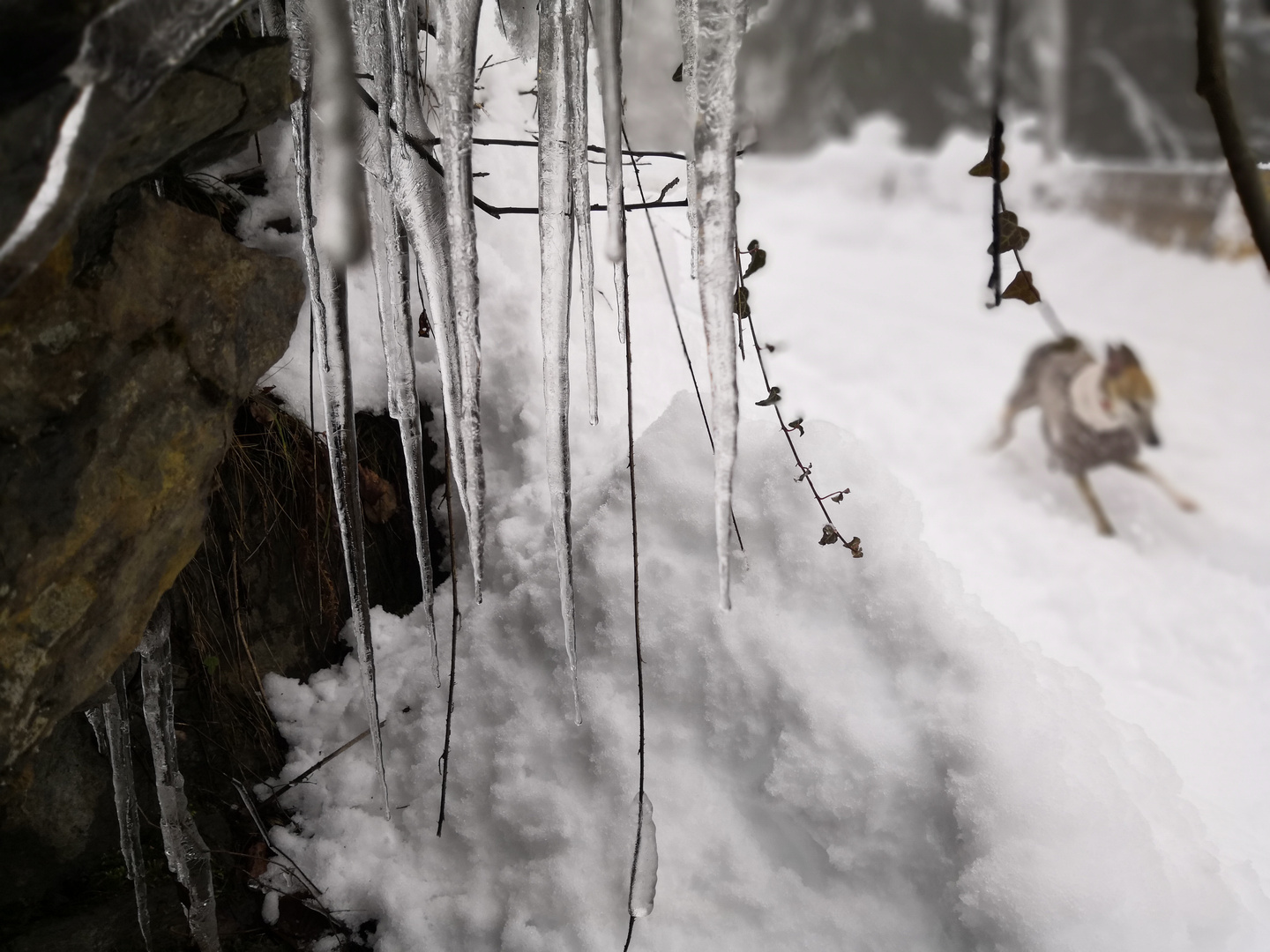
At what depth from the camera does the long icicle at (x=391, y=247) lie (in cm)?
103

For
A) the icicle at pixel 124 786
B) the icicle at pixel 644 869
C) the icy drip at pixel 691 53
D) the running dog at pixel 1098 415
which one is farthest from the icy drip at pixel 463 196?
the running dog at pixel 1098 415

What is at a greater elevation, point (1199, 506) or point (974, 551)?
point (974, 551)

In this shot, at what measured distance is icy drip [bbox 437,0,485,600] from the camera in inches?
35.8

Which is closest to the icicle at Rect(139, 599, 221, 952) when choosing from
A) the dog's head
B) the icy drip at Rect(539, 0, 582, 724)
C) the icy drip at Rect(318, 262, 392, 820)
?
the icy drip at Rect(318, 262, 392, 820)

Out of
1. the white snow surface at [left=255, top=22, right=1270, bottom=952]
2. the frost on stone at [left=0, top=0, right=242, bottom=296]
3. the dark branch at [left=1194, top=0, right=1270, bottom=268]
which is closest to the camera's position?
the dark branch at [left=1194, top=0, right=1270, bottom=268]

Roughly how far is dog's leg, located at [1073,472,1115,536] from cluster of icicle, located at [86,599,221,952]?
3367mm

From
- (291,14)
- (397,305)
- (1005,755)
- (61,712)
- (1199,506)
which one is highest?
(291,14)

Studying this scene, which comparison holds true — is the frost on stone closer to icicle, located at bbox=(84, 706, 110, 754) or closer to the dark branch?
the dark branch

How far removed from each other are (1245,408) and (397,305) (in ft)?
18.6

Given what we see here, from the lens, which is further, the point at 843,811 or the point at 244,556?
the point at 244,556

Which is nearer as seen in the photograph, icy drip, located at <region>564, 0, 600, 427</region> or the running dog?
icy drip, located at <region>564, 0, 600, 427</region>

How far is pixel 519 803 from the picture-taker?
1410 mm

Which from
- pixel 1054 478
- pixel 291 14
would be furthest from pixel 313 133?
pixel 1054 478

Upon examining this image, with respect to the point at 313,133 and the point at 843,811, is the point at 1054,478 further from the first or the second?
the point at 313,133
